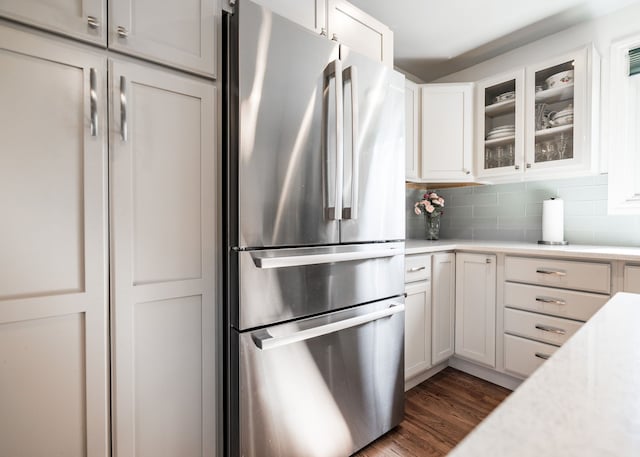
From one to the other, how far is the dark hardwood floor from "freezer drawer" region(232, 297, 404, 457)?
8 cm

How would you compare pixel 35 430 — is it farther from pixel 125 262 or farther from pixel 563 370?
pixel 563 370

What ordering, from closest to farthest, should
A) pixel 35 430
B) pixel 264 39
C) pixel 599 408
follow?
pixel 599 408
pixel 35 430
pixel 264 39

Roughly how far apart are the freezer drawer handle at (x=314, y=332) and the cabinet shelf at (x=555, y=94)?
1853 mm

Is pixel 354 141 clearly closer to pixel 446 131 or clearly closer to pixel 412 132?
pixel 412 132

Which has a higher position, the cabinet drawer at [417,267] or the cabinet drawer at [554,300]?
the cabinet drawer at [417,267]

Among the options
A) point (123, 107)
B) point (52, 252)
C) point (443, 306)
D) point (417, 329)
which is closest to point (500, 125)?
point (443, 306)

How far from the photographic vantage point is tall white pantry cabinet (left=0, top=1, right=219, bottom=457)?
35.7 inches

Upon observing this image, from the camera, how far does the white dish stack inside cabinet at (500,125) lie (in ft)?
7.53

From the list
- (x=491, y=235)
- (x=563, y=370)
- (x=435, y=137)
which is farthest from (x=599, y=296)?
(x=563, y=370)

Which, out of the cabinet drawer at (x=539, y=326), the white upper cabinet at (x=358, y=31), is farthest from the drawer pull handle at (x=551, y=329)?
the white upper cabinet at (x=358, y=31)

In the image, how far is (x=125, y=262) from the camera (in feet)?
3.41

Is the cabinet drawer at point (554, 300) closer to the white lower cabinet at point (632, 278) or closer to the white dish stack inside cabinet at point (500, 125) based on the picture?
the white lower cabinet at point (632, 278)

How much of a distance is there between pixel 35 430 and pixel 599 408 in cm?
135

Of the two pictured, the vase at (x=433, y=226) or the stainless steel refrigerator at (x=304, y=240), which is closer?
the stainless steel refrigerator at (x=304, y=240)
